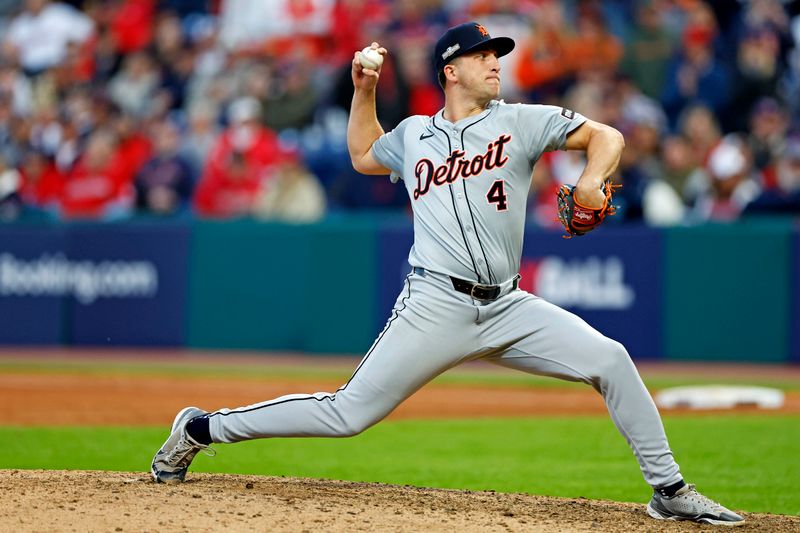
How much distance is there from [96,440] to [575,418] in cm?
355

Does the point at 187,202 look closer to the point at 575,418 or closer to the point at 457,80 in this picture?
the point at 575,418

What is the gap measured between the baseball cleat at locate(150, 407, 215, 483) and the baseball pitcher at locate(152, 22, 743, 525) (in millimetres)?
343

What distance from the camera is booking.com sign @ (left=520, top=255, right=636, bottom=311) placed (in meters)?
12.9

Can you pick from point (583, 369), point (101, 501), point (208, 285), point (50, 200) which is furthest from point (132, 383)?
point (583, 369)

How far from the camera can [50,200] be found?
16.3m

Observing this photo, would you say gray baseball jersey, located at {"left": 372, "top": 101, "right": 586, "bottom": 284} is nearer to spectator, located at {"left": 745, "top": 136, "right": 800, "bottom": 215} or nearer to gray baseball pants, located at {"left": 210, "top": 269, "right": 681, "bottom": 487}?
gray baseball pants, located at {"left": 210, "top": 269, "right": 681, "bottom": 487}

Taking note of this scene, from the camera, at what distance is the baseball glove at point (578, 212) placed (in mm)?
4859

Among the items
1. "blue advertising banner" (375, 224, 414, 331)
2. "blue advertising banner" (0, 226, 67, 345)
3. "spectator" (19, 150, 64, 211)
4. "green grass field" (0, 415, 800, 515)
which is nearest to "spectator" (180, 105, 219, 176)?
"spectator" (19, 150, 64, 211)

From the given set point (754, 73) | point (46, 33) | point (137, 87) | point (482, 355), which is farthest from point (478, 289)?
point (46, 33)

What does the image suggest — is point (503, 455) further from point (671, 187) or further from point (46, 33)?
point (46, 33)

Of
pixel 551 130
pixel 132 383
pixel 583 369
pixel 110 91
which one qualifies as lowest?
pixel 132 383

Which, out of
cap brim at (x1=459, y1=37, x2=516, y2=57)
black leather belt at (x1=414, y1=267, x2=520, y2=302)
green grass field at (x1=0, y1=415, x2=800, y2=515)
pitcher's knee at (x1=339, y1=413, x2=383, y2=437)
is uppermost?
cap brim at (x1=459, y1=37, x2=516, y2=57)

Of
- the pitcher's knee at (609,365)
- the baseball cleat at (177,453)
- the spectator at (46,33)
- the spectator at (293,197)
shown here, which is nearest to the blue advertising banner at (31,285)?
the spectator at (293,197)

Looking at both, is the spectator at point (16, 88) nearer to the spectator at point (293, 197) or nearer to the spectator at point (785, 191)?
the spectator at point (293, 197)
